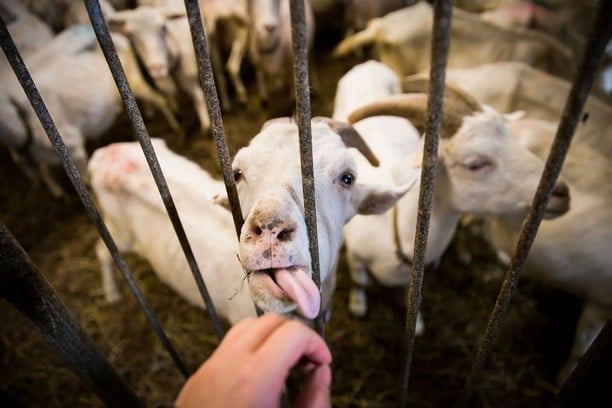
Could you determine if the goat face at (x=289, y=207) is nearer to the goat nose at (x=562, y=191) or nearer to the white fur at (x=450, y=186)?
the white fur at (x=450, y=186)

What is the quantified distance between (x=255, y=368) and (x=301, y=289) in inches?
13.2

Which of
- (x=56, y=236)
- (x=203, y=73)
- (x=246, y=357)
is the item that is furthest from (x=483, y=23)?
(x=56, y=236)

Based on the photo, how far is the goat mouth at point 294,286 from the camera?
1101 millimetres

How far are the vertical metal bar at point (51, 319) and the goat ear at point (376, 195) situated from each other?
46.6 inches

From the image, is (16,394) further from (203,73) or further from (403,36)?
(403,36)

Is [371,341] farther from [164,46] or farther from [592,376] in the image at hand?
[164,46]

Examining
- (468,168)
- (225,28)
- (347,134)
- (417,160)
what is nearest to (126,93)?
(347,134)

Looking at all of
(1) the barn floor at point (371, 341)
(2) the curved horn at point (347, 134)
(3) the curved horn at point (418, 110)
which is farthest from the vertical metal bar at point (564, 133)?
(1) the barn floor at point (371, 341)

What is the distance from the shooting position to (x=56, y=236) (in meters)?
3.92

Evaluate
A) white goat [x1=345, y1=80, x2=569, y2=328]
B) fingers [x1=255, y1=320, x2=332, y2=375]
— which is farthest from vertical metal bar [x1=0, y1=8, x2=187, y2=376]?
white goat [x1=345, y1=80, x2=569, y2=328]

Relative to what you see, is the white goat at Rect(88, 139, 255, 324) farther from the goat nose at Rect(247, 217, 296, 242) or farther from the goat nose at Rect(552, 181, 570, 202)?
the goat nose at Rect(552, 181, 570, 202)

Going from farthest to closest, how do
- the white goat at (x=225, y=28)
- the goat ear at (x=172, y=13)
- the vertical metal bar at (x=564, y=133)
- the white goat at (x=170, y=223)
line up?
1. the white goat at (x=225, y=28)
2. the goat ear at (x=172, y=13)
3. the white goat at (x=170, y=223)
4. the vertical metal bar at (x=564, y=133)

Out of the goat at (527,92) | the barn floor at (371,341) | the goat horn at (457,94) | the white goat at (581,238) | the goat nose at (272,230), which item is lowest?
the barn floor at (371,341)

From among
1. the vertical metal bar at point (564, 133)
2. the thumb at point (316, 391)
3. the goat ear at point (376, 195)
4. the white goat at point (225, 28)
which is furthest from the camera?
the white goat at point (225, 28)
